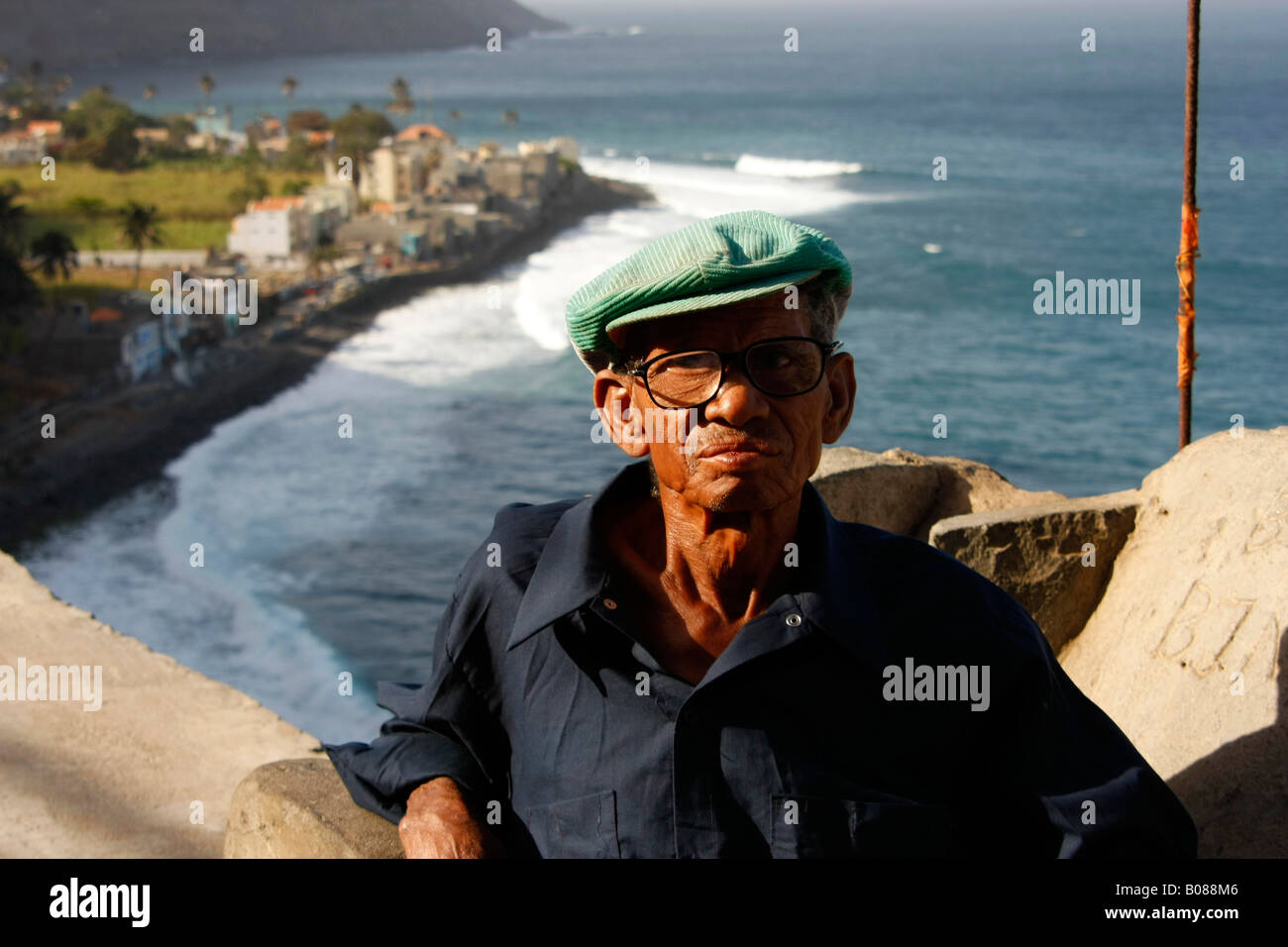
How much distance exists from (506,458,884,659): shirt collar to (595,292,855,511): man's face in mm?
93

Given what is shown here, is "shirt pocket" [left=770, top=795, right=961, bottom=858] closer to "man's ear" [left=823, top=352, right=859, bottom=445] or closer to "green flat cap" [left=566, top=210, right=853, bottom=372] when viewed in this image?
"man's ear" [left=823, top=352, right=859, bottom=445]

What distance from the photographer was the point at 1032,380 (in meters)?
40.7

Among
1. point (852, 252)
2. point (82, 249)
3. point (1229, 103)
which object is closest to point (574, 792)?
point (852, 252)

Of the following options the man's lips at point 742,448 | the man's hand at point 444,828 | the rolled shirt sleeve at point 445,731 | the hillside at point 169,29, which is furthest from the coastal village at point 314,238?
the hillside at point 169,29

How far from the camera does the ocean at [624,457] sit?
27734mm

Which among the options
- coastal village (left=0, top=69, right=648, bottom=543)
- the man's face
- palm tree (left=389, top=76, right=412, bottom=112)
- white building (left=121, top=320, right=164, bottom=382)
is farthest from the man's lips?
palm tree (left=389, top=76, right=412, bottom=112)

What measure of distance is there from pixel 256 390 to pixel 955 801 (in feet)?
141

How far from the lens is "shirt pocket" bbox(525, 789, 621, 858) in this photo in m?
2.09

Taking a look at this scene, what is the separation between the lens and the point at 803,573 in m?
2.15

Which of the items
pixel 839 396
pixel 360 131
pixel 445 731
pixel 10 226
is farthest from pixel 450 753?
pixel 360 131

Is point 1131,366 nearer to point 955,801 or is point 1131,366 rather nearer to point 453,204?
point 453,204

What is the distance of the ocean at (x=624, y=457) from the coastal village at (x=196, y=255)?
1.68 m

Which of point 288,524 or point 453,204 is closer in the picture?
point 288,524

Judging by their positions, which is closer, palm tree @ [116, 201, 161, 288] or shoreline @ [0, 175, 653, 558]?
shoreline @ [0, 175, 653, 558]
